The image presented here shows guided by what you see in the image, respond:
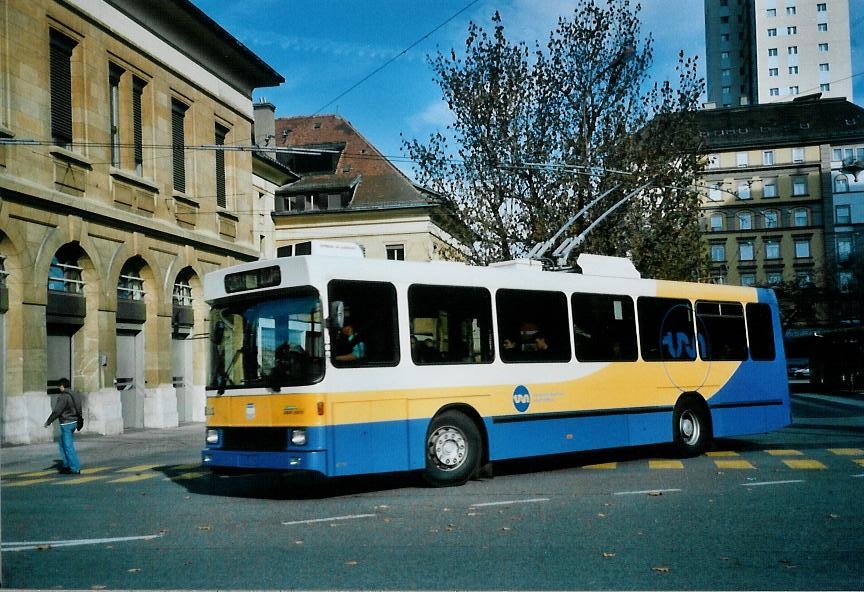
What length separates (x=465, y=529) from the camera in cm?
912

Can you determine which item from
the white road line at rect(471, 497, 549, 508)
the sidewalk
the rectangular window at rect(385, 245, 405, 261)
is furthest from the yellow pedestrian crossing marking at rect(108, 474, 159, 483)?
the rectangular window at rect(385, 245, 405, 261)

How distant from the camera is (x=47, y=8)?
79.5 feet

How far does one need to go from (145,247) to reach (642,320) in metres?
16.9

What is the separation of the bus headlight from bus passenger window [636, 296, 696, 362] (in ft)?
20.0

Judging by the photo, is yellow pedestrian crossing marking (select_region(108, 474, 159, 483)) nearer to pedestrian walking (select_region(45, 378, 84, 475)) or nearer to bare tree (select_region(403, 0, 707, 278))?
pedestrian walking (select_region(45, 378, 84, 475))

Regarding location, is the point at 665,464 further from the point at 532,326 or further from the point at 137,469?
the point at 137,469

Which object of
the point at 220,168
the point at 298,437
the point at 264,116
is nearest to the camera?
the point at 298,437

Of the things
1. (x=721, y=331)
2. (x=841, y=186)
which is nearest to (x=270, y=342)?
(x=721, y=331)

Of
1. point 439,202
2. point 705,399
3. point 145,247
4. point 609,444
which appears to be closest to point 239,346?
point 609,444

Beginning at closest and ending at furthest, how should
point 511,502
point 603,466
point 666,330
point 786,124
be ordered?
point 511,502 → point 603,466 → point 666,330 → point 786,124

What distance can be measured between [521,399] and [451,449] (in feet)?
4.37

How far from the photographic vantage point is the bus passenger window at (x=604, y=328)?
14.6m

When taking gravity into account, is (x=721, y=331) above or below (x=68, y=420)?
above

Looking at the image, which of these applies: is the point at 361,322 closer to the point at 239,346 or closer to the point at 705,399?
the point at 239,346
